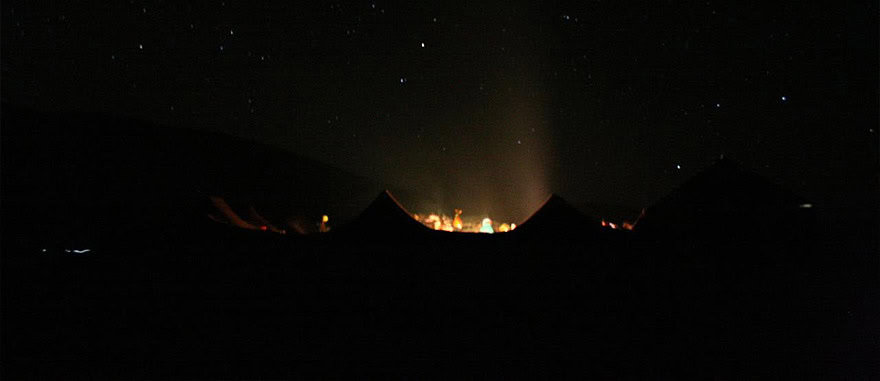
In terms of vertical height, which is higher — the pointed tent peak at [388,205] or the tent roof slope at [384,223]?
the pointed tent peak at [388,205]

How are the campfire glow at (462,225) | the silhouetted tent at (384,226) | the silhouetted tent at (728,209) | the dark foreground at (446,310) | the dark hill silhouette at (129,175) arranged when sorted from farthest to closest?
the campfire glow at (462,225), the dark hill silhouette at (129,175), the silhouetted tent at (384,226), the silhouetted tent at (728,209), the dark foreground at (446,310)

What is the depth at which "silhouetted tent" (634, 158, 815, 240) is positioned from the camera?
6.39 m

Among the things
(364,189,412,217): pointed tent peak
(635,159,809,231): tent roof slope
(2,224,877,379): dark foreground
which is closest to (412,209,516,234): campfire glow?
(364,189,412,217): pointed tent peak

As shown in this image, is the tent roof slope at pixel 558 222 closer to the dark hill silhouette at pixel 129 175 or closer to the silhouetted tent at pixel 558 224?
the silhouetted tent at pixel 558 224

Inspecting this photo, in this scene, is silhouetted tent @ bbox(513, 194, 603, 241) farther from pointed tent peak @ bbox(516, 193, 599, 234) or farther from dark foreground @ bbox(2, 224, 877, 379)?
dark foreground @ bbox(2, 224, 877, 379)

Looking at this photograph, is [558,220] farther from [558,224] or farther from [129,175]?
[129,175]

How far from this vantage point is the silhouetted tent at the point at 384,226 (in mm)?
6547

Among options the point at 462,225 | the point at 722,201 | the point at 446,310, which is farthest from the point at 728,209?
the point at 462,225

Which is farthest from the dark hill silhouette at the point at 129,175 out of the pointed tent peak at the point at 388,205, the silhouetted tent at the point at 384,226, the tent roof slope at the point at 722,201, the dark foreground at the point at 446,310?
the tent roof slope at the point at 722,201

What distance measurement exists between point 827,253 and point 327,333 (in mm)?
6358

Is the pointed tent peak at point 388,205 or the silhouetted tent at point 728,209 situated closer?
the silhouetted tent at point 728,209

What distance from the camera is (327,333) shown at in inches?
215

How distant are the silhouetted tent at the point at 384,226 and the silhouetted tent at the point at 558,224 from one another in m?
1.38

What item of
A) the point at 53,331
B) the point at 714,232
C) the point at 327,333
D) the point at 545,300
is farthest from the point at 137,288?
the point at 714,232
